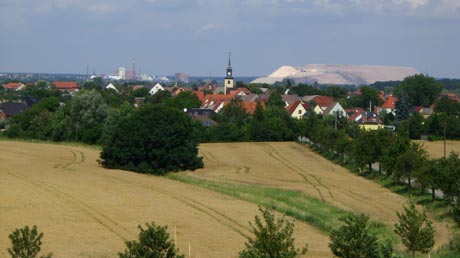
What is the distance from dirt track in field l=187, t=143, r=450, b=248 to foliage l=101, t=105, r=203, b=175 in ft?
6.88

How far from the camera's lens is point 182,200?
39750 millimetres

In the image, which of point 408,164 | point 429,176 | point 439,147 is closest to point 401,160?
point 408,164

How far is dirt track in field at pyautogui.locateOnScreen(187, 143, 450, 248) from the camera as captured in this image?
4050cm

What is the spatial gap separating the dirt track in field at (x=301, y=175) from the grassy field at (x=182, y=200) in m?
0.07

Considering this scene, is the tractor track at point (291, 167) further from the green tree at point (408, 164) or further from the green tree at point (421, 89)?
the green tree at point (421, 89)

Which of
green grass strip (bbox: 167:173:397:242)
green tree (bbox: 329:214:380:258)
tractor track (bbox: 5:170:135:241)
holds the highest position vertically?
green tree (bbox: 329:214:380:258)

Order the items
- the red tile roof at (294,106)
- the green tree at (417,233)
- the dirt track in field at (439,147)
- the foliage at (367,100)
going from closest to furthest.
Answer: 1. the green tree at (417,233)
2. the dirt track in field at (439,147)
3. the red tile roof at (294,106)
4. the foliage at (367,100)

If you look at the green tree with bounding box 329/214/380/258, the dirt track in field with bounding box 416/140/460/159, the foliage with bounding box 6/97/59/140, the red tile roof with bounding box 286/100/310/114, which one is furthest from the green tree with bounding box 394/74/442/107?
the green tree with bounding box 329/214/380/258

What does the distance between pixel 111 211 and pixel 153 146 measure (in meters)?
23.2

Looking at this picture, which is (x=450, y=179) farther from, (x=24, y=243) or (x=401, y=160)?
(x=24, y=243)

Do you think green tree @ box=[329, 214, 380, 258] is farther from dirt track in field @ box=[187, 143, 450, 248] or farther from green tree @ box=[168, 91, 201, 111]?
green tree @ box=[168, 91, 201, 111]

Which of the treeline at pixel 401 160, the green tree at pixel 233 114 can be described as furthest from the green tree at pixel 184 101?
the treeline at pixel 401 160

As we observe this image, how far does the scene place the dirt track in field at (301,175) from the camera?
133 ft

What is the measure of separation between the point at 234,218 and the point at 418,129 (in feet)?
A: 206
